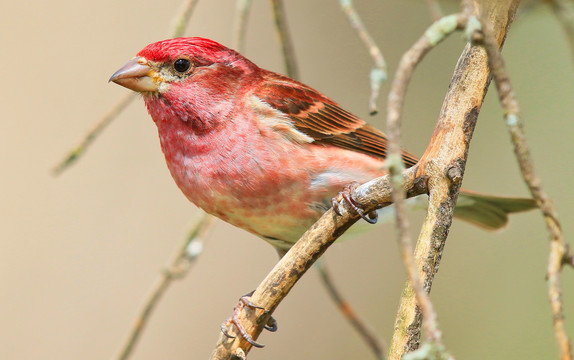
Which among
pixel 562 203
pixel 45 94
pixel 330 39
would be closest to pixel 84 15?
pixel 45 94

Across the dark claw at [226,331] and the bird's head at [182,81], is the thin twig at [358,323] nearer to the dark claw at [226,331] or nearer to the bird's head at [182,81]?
the dark claw at [226,331]

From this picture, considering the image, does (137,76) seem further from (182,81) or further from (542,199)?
(542,199)

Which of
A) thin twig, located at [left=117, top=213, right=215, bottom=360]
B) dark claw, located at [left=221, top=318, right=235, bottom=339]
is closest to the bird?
thin twig, located at [left=117, top=213, right=215, bottom=360]

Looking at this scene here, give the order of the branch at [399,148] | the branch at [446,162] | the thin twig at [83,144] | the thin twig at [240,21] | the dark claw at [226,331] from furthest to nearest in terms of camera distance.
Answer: the thin twig at [240,21] → the thin twig at [83,144] → the dark claw at [226,331] → the branch at [446,162] → the branch at [399,148]

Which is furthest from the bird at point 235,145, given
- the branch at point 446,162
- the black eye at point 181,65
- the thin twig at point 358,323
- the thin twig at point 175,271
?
the branch at point 446,162

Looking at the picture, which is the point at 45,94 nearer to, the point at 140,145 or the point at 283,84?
the point at 140,145

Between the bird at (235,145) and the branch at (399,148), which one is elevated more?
the bird at (235,145)

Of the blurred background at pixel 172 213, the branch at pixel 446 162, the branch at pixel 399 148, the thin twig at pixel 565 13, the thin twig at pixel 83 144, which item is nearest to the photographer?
the branch at pixel 399 148

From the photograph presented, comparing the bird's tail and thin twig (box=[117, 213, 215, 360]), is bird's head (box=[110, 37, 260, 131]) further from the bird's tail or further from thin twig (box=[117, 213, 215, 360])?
the bird's tail
